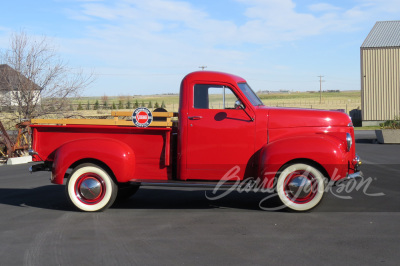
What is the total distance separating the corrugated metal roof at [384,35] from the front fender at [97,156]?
32.3 m

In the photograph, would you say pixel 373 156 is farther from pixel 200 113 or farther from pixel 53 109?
pixel 53 109

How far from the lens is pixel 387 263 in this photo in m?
4.84

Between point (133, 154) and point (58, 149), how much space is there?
119 cm

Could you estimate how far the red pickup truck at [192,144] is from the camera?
24.5 ft

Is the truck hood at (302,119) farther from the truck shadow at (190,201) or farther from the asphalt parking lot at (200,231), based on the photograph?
the asphalt parking lot at (200,231)

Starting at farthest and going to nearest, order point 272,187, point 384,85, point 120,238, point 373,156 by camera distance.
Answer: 1. point 384,85
2. point 373,156
3. point 272,187
4. point 120,238

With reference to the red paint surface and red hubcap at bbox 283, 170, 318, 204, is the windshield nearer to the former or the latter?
the red paint surface

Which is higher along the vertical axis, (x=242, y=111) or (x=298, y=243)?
(x=242, y=111)

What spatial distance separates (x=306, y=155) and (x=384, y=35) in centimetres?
3428

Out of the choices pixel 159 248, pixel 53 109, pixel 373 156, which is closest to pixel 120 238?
pixel 159 248

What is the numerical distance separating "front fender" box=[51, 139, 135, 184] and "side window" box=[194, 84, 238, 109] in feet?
4.52

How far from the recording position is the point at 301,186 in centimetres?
718

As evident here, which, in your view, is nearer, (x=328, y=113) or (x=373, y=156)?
(x=328, y=113)

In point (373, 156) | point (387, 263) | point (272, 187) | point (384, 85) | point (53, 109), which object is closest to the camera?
point (387, 263)
